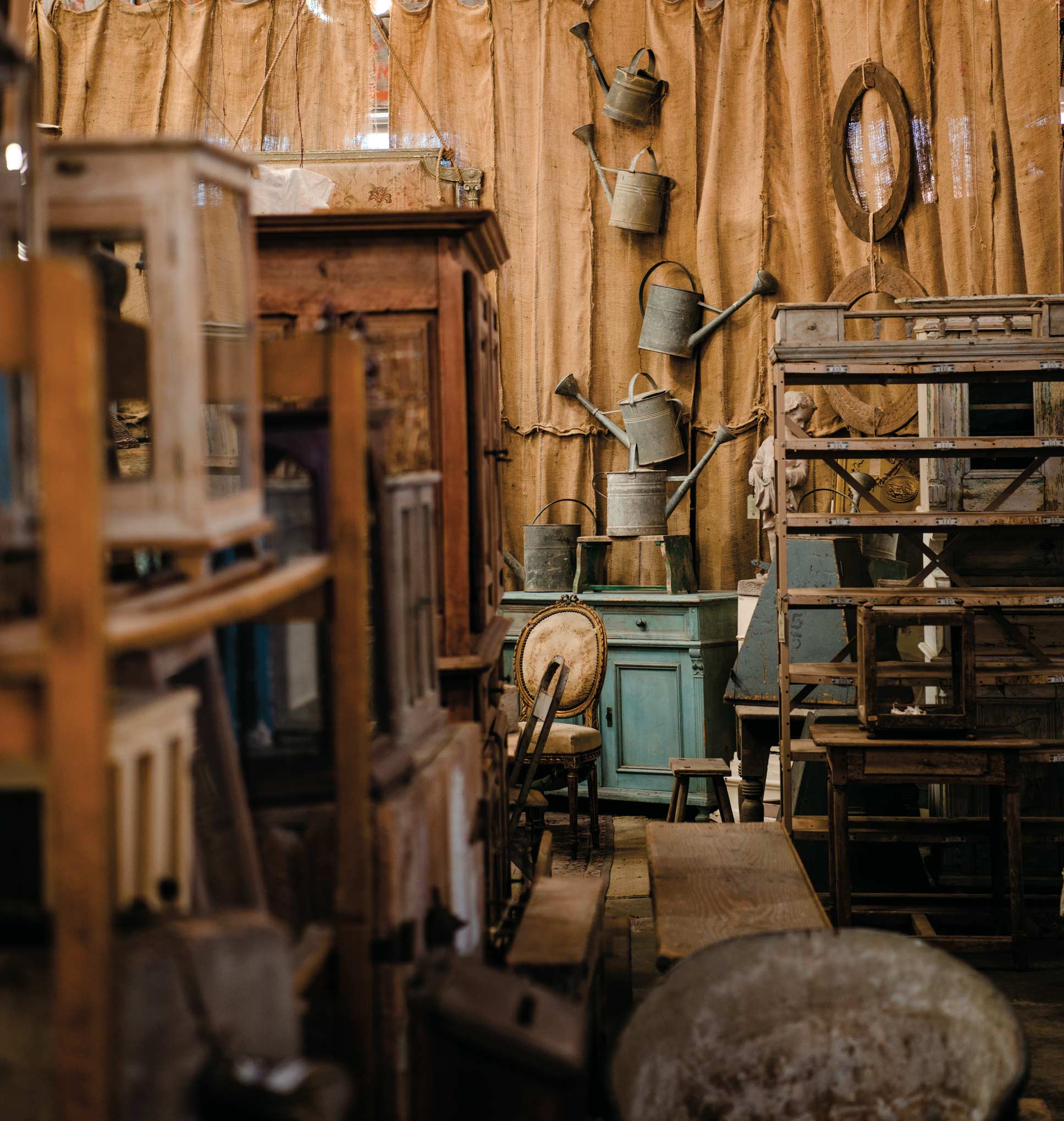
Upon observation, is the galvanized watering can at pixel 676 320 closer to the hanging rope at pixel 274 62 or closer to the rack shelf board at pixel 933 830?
the hanging rope at pixel 274 62

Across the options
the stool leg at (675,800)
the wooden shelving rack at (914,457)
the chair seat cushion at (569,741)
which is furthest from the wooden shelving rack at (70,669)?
the chair seat cushion at (569,741)

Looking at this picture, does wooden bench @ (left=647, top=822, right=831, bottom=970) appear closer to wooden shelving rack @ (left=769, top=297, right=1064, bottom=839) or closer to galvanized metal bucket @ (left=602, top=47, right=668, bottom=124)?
wooden shelving rack @ (left=769, top=297, right=1064, bottom=839)

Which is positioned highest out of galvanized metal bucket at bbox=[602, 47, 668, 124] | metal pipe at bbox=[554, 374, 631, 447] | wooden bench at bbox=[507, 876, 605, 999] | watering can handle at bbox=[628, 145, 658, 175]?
galvanized metal bucket at bbox=[602, 47, 668, 124]

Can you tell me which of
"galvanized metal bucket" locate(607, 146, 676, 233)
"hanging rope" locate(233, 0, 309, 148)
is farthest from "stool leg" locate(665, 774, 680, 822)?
"hanging rope" locate(233, 0, 309, 148)

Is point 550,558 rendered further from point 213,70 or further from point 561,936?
point 561,936

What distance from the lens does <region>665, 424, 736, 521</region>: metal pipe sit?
7.15m

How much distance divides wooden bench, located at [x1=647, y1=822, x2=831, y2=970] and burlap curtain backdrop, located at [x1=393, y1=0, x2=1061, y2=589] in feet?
11.4

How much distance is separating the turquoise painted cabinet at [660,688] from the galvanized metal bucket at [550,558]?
0.34m

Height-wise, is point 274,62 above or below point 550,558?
above

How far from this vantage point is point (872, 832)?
5.09m

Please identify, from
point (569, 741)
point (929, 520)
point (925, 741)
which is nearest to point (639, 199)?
point (929, 520)

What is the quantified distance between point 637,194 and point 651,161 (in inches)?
13.4

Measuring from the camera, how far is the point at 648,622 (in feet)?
22.7

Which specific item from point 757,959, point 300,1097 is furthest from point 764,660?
point 300,1097
